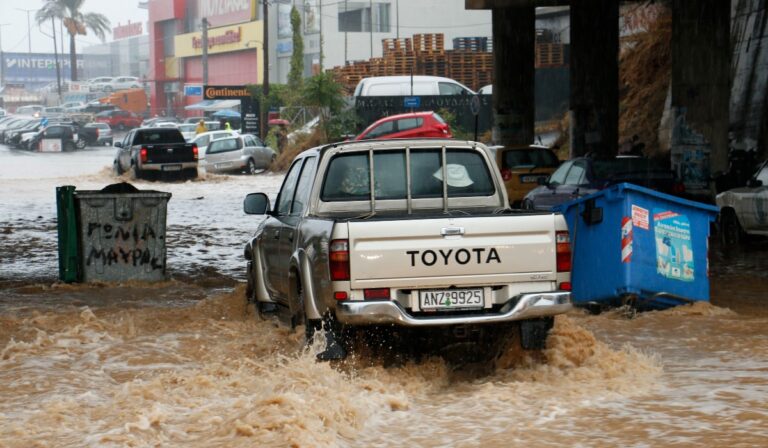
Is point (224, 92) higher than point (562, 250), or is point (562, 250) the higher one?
point (224, 92)

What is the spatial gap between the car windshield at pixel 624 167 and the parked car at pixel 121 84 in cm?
8930

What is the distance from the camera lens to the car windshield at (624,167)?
20.0 metres

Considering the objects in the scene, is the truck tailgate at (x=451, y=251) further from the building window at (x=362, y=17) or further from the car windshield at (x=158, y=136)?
the building window at (x=362, y=17)

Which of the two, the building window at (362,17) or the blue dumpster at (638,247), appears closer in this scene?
the blue dumpster at (638,247)

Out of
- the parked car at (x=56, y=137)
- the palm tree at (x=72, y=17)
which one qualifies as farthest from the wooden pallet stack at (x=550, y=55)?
the palm tree at (x=72, y=17)

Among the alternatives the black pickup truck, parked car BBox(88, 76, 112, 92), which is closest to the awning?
parked car BBox(88, 76, 112, 92)

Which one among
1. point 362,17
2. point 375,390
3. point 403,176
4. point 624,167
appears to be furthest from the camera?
point 362,17

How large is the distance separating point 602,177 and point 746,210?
269 cm

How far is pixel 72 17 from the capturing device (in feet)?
409

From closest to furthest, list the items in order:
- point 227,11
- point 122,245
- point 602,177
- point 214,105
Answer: point 122,245 < point 602,177 < point 214,105 < point 227,11

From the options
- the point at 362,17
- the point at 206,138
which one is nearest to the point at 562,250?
the point at 206,138

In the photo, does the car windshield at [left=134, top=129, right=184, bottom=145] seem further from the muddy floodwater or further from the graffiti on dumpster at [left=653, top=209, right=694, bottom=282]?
the graffiti on dumpster at [left=653, top=209, right=694, bottom=282]

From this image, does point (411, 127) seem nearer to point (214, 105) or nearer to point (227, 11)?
point (214, 105)

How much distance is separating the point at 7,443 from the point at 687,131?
18.7 meters
